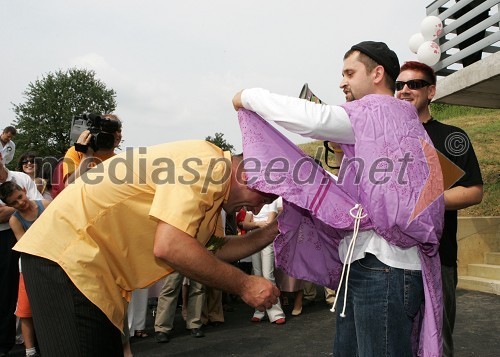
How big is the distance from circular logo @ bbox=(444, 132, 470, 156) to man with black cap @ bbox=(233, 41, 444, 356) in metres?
1.02

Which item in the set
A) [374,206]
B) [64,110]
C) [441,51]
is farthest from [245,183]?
[64,110]

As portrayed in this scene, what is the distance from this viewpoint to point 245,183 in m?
2.09

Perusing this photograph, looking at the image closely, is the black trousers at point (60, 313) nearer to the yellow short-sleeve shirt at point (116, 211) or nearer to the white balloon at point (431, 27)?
the yellow short-sleeve shirt at point (116, 211)

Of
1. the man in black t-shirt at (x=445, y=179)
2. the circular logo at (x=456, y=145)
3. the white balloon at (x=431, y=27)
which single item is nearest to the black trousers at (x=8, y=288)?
the man in black t-shirt at (x=445, y=179)

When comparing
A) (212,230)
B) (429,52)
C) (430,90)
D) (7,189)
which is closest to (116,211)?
(212,230)

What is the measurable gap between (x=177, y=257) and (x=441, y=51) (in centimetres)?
916

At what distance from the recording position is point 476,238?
8148mm

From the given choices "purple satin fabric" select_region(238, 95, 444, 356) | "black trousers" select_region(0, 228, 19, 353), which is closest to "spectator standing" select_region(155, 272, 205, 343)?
"black trousers" select_region(0, 228, 19, 353)

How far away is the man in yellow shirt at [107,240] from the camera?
1.90 meters

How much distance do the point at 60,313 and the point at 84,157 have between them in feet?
7.27

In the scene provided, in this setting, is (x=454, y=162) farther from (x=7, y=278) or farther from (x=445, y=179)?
(x=7, y=278)

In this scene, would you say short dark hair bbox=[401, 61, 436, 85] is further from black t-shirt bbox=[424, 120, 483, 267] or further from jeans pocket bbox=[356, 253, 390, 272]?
jeans pocket bbox=[356, 253, 390, 272]

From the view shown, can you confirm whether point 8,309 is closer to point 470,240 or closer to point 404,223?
point 404,223

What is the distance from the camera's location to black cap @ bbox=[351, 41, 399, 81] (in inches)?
83.7
